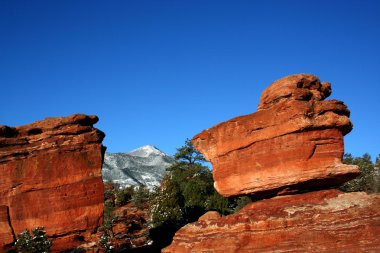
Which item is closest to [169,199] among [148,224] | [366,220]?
[148,224]

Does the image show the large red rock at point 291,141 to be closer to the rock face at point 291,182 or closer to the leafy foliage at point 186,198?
the rock face at point 291,182

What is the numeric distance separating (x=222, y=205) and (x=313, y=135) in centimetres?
3039

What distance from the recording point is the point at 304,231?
64.0ft

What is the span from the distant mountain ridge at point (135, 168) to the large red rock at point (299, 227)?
105m

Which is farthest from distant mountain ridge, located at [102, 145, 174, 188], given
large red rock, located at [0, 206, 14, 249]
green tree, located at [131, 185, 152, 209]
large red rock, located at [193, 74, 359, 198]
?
large red rock, located at [193, 74, 359, 198]

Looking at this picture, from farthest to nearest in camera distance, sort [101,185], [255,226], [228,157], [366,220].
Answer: [101,185] → [228,157] → [255,226] → [366,220]

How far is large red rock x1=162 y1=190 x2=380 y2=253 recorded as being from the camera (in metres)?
18.2

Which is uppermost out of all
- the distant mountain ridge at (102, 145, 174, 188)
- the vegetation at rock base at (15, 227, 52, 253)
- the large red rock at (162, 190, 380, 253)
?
the distant mountain ridge at (102, 145, 174, 188)

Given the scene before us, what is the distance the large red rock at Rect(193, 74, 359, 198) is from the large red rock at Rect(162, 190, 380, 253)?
1.15 m

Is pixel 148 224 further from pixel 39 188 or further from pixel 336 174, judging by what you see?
pixel 336 174

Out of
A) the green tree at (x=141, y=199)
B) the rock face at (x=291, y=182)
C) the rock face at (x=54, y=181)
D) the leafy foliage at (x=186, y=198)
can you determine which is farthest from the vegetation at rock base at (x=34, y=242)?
the green tree at (x=141, y=199)

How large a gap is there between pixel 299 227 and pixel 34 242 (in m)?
19.3

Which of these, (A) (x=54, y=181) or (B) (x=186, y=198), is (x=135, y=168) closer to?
(B) (x=186, y=198)

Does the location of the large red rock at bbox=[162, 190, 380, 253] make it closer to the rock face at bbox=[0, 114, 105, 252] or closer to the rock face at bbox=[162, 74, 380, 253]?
the rock face at bbox=[162, 74, 380, 253]
